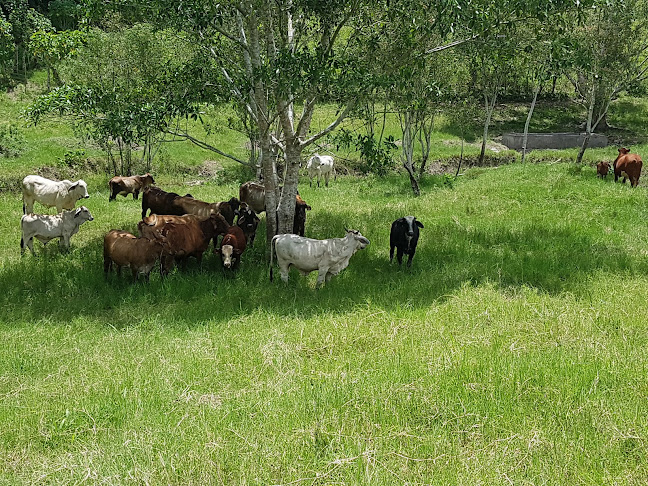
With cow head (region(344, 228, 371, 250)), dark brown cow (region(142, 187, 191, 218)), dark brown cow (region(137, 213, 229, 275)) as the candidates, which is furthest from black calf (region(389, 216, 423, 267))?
dark brown cow (region(142, 187, 191, 218))

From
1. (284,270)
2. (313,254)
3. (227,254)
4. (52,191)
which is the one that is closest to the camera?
(313,254)

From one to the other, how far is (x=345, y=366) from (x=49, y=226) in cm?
921

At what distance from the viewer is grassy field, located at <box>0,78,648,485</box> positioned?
4414 millimetres

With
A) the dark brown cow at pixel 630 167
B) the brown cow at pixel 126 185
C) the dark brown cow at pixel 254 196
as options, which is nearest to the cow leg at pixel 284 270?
Answer: the dark brown cow at pixel 254 196

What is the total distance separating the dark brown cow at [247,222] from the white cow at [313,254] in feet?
8.88

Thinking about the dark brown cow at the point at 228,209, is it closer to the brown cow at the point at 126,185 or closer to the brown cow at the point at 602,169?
the brown cow at the point at 126,185

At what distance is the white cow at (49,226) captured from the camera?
12.1 m

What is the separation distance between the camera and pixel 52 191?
15.4m

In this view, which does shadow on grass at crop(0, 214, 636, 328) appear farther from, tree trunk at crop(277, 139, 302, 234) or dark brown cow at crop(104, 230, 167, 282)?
tree trunk at crop(277, 139, 302, 234)

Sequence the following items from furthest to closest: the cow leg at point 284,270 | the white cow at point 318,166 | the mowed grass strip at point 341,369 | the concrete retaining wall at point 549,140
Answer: the concrete retaining wall at point 549,140
the white cow at point 318,166
the cow leg at point 284,270
the mowed grass strip at point 341,369

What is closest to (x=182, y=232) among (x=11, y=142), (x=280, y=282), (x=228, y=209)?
(x=280, y=282)

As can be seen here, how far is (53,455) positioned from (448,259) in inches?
349

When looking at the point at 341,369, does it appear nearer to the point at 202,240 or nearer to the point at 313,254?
the point at 313,254

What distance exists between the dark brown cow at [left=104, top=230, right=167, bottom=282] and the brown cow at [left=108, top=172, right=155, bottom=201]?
1009 centimetres
